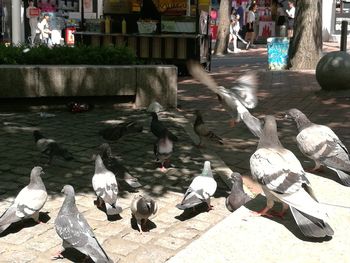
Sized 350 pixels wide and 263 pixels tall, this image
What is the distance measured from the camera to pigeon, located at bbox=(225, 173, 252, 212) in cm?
554

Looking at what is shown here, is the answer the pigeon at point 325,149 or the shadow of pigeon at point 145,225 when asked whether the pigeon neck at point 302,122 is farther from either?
the shadow of pigeon at point 145,225

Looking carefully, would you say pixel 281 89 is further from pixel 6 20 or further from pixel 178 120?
pixel 6 20

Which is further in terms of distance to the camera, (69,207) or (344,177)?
(344,177)

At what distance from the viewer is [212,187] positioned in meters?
5.57

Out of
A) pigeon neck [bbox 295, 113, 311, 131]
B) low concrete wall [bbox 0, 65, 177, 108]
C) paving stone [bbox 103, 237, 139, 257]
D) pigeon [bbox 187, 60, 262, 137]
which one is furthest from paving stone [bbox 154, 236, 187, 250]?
low concrete wall [bbox 0, 65, 177, 108]

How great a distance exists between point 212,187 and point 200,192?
0.65 ft

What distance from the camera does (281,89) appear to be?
13156mm

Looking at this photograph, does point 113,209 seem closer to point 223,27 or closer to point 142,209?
point 142,209

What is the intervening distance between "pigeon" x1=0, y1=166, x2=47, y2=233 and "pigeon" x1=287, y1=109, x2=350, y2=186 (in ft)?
9.26

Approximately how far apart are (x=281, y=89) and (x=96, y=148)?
6.42 m

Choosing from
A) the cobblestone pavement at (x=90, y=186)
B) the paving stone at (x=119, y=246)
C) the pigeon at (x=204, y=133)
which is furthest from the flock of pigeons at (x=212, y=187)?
the pigeon at (x=204, y=133)

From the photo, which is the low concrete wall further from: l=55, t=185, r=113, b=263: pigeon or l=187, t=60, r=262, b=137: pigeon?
l=55, t=185, r=113, b=263: pigeon

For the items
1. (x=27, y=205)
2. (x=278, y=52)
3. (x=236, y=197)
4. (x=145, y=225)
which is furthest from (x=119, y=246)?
(x=278, y=52)

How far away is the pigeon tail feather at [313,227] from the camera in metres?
4.20
